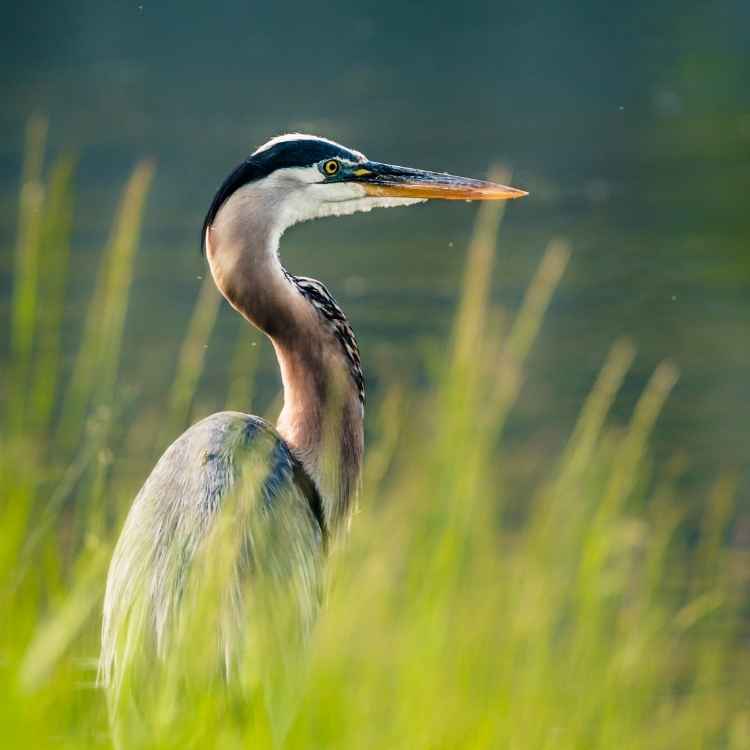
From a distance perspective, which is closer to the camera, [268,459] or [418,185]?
[268,459]

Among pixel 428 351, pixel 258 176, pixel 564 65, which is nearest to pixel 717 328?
pixel 258 176

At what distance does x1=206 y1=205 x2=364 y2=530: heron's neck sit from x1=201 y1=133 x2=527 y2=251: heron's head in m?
0.04

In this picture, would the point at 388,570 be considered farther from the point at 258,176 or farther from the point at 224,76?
the point at 224,76

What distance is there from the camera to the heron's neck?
344 cm

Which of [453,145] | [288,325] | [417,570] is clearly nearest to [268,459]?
[288,325]

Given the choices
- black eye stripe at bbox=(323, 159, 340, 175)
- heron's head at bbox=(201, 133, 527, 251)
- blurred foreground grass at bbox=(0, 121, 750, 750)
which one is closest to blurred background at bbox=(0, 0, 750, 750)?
blurred foreground grass at bbox=(0, 121, 750, 750)

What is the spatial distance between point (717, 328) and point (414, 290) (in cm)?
223

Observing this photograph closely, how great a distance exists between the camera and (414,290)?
11570 mm

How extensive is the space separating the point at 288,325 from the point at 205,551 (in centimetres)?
105

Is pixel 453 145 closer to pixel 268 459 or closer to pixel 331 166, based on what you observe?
pixel 331 166

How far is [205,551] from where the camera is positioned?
8.27 feet

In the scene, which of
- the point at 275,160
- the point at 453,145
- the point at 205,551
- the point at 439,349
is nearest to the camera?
the point at 205,551

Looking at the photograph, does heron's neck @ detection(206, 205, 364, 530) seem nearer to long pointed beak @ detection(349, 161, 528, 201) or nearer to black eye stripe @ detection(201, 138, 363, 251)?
black eye stripe @ detection(201, 138, 363, 251)

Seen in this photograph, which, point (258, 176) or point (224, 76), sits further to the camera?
point (224, 76)
